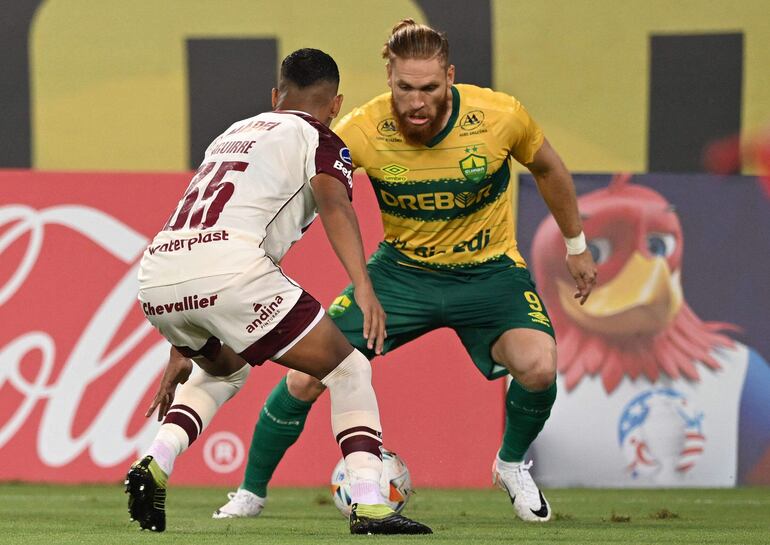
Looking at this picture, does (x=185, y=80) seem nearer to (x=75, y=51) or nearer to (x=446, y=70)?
(x=75, y=51)

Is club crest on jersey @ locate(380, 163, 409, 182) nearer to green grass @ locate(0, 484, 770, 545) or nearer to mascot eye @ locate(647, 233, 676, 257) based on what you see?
green grass @ locate(0, 484, 770, 545)

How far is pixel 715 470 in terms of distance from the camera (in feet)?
25.7

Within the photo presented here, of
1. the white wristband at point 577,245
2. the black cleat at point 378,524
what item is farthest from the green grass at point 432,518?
the white wristband at point 577,245

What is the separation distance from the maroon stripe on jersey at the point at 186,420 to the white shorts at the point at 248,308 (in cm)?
39

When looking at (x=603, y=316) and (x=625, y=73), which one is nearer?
(x=603, y=316)

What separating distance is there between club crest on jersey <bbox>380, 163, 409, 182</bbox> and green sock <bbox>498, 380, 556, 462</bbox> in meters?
0.93

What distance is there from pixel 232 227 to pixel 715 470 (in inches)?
164

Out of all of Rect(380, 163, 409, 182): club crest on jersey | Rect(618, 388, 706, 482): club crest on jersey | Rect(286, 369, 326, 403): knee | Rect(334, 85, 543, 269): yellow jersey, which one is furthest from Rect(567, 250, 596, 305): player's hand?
Rect(618, 388, 706, 482): club crest on jersey

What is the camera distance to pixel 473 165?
5625 millimetres

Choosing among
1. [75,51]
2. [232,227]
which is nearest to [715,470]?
[232,227]

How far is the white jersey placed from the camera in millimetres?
4520

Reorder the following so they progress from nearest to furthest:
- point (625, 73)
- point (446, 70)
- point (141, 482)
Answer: point (141, 482)
point (446, 70)
point (625, 73)

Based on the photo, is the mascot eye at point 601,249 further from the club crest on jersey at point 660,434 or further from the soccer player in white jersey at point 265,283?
the soccer player in white jersey at point 265,283

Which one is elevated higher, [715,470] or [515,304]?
[515,304]
